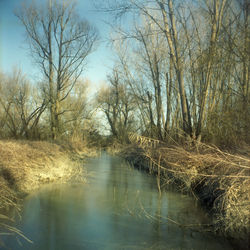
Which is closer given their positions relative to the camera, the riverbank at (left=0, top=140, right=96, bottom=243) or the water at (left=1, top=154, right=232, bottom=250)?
the water at (left=1, top=154, right=232, bottom=250)

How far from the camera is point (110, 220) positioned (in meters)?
4.04

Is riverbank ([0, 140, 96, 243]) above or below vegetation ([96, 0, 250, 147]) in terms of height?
below

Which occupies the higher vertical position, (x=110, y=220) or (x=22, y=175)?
(x=22, y=175)

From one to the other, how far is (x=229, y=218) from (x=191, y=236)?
598 mm

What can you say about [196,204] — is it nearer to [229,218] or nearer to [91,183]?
[229,218]

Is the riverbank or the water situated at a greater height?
the riverbank

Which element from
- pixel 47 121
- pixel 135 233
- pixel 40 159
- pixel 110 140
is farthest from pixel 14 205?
pixel 110 140

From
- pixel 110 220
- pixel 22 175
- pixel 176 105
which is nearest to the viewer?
pixel 110 220

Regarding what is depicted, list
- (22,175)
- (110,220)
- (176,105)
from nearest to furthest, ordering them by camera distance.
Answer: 1. (110,220)
2. (22,175)
3. (176,105)

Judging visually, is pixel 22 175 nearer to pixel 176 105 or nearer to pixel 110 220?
pixel 110 220

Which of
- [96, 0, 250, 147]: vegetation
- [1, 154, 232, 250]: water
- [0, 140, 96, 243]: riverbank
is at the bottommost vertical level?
[1, 154, 232, 250]: water

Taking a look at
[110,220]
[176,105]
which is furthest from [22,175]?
[176,105]

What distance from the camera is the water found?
321cm

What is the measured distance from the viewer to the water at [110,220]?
321cm
